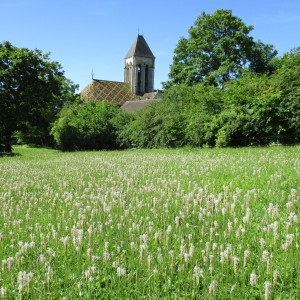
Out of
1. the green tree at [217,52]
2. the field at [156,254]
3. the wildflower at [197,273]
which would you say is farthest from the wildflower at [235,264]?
the green tree at [217,52]

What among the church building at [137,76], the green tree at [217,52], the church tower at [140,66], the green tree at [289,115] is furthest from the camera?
the church tower at [140,66]

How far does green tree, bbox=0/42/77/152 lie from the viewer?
117 ft

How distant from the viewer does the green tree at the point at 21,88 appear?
3581cm

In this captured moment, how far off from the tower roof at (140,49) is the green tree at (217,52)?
160 feet

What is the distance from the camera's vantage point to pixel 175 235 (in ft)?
15.6

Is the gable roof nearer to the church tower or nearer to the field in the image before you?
the church tower

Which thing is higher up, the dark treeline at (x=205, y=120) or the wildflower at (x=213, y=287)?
the dark treeline at (x=205, y=120)

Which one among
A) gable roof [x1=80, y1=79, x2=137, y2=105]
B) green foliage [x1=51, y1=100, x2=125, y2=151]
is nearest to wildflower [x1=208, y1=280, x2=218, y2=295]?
green foliage [x1=51, y1=100, x2=125, y2=151]

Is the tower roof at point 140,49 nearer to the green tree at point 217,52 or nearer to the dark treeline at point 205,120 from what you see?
the green tree at point 217,52

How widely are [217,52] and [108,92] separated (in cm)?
3962

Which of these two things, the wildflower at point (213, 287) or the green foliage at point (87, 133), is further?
the green foliage at point (87, 133)

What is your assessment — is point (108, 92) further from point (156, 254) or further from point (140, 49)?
point (156, 254)

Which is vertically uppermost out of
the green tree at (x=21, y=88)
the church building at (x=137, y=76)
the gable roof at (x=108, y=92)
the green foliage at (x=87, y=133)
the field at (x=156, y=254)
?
the church building at (x=137, y=76)

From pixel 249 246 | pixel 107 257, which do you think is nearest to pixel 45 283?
pixel 107 257
